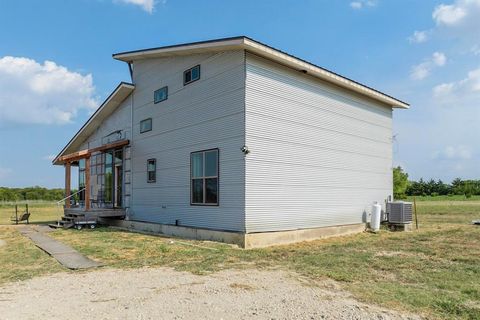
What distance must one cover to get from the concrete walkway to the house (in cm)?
343

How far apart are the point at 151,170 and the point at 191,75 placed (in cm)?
399

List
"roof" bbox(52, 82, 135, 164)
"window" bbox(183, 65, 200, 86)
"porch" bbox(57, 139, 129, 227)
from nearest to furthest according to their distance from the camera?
"window" bbox(183, 65, 200, 86)
"porch" bbox(57, 139, 129, 227)
"roof" bbox(52, 82, 135, 164)

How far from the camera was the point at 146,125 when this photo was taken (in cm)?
1552

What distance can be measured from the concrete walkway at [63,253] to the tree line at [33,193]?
42444mm

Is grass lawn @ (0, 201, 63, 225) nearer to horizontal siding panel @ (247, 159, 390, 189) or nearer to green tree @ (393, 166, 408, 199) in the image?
horizontal siding panel @ (247, 159, 390, 189)

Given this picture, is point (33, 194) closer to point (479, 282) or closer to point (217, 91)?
point (217, 91)

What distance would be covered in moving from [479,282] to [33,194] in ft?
183

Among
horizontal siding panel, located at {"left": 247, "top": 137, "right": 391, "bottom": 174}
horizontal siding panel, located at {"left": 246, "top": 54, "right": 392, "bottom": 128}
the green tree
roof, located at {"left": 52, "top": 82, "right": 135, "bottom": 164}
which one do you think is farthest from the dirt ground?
the green tree

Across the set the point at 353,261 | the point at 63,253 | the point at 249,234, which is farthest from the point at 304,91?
the point at 63,253

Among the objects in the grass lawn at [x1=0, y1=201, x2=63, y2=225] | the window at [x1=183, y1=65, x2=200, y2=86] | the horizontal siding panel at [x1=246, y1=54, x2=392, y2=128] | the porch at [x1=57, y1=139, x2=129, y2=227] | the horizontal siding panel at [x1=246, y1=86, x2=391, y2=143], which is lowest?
the grass lawn at [x1=0, y1=201, x2=63, y2=225]

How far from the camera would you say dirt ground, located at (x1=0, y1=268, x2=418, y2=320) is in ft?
16.0

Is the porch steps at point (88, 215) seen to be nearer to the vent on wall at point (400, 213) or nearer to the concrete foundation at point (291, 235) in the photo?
the concrete foundation at point (291, 235)

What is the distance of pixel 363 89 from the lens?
587 inches

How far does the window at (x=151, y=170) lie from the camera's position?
1476cm
